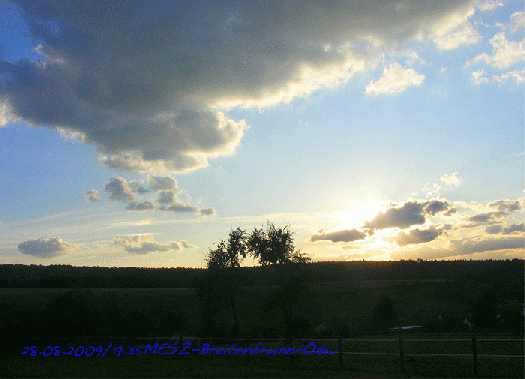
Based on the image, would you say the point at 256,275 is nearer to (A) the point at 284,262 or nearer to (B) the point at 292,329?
(B) the point at 292,329

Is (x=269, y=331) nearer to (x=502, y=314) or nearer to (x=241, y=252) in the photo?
(x=241, y=252)

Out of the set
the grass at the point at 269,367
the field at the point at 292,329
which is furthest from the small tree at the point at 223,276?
the grass at the point at 269,367

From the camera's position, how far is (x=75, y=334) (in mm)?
36469

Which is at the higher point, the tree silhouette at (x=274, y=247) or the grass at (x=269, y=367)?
the tree silhouette at (x=274, y=247)

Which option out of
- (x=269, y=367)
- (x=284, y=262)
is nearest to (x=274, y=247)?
(x=284, y=262)

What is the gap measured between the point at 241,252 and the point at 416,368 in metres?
24.5

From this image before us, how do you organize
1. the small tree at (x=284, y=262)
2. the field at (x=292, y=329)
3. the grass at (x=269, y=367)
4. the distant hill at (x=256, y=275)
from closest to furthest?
the grass at (x=269, y=367) < the field at (x=292, y=329) < the small tree at (x=284, y=262) < the distant hill at (x=256, y=275)

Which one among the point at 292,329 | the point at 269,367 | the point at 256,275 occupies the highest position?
the point at 269,367

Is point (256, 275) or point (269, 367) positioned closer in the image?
point (269, 367)

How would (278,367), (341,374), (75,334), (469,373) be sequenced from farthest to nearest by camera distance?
(75,334) → (278,367) → (341,374) → (469,373)

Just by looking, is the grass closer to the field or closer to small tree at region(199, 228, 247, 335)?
the field

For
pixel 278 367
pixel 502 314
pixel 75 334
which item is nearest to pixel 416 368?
pixel 278 367

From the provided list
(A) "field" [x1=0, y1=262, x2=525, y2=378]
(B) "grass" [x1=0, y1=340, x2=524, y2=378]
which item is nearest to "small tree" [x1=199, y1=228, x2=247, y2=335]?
(A) "field" [x1=0, y1=262, x2=525, y2=378]

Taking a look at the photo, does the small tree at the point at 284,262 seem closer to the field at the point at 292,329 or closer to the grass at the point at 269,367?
the field at the point at 292,329
